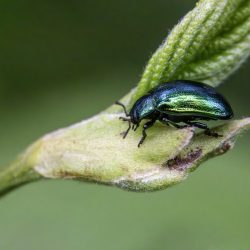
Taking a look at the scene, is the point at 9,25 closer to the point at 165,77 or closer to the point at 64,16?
the point at 64,16

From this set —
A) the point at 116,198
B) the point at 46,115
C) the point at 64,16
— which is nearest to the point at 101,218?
the point at 116,198

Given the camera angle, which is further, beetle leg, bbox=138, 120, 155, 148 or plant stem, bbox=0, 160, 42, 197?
plant stem, bbox=0, 160, 42, 197

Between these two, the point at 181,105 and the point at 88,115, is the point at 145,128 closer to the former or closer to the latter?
the point at 181,105

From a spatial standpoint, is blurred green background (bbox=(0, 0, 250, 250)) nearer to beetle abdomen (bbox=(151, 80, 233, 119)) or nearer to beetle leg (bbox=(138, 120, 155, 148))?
beetle abdomen (bbox=(151, 80, 233, 119))

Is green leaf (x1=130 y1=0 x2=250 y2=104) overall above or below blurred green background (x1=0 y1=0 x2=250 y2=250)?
above

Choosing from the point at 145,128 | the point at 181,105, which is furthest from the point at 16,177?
the point at 181,105

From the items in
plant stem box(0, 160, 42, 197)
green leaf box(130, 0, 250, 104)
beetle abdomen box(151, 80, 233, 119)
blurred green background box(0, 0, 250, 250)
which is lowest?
blurred green background box(0, 0, 250, 250)

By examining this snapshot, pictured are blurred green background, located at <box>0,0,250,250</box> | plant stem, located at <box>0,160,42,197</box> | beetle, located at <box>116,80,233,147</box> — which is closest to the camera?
beetle, located at <box>116,80,233,147</box>

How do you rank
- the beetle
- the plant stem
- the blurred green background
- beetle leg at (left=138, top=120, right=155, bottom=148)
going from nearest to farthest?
beetle leg at (left=138, top=120, right=155, bottom=148) → the beetle → the plant stem → the blurred green background

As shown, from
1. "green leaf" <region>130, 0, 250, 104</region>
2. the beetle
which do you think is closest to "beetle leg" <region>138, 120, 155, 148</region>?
the beetle
